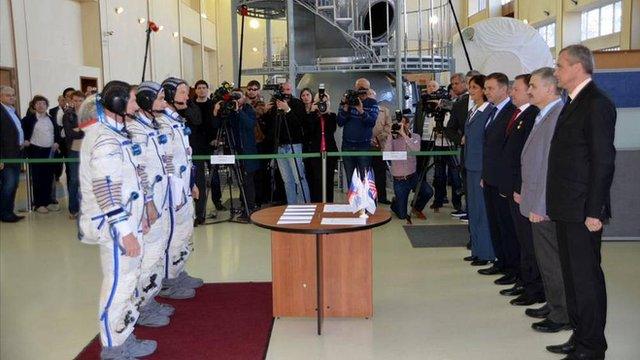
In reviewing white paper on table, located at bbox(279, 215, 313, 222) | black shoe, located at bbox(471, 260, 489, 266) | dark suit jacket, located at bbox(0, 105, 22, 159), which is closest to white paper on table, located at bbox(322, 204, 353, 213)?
white paper on table, located at bbox(279, 215, 313, 222)

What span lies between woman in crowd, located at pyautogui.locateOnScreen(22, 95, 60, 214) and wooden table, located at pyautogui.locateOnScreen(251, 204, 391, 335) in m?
5.73

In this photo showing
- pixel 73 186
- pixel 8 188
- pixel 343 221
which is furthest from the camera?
Answer: pixel 73 186

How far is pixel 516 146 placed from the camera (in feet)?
13.5

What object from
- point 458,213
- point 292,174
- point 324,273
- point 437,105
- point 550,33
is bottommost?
point 458,213

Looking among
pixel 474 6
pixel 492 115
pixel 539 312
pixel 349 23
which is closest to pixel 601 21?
pixel 474 6

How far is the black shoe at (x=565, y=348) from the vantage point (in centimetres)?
328

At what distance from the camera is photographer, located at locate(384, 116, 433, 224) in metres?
7.17

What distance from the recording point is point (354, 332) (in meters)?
3.72

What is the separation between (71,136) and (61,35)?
5432 mm

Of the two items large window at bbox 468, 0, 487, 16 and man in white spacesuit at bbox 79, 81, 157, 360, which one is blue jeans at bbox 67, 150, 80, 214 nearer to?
man in white spacesuit at bbox 79, 81, 157, 360

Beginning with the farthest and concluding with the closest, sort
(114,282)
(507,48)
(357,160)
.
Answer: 1. (507,48)
2. (357,160)
3. (114,282)

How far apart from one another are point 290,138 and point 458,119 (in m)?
2.12

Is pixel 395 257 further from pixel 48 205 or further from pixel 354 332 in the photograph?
pixel 48 205

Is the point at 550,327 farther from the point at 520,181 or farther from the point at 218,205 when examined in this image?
the point at 218,205
